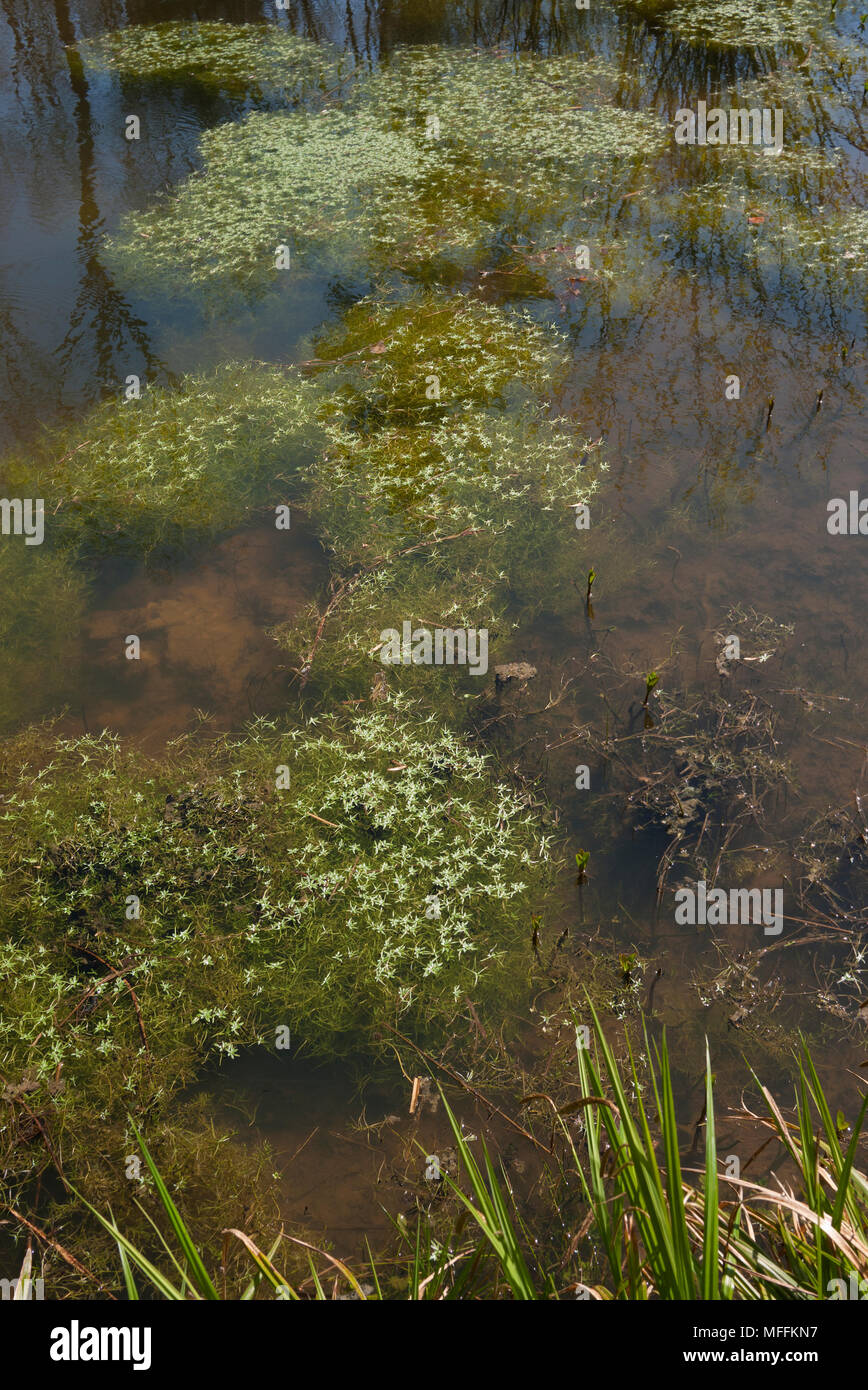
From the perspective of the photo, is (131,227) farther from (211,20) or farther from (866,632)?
(866,632)

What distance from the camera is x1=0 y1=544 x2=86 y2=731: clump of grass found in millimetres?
3451

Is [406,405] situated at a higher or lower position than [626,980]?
higher

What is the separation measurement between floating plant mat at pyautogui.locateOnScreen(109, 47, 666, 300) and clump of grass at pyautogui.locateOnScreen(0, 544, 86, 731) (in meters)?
2.36

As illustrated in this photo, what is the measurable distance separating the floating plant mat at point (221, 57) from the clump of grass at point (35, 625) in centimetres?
509

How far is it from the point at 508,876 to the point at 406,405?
2.64m

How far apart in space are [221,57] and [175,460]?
17.4ft

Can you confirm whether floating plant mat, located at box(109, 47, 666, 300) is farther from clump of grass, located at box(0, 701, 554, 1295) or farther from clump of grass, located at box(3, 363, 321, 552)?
clump of grass, located at box(0, 701, 554, 1295)

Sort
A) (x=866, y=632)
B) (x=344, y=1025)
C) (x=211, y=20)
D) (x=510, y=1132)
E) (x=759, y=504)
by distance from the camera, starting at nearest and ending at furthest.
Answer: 1. (x=510, y=1132)
2. (x=344, y=1025)
3. (x=866, y=632)
4. (x=759, y=504)
5. (x=211, y=20)

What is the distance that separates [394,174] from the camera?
20.0 ft

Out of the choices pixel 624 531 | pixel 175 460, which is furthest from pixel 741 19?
pixel 175 460

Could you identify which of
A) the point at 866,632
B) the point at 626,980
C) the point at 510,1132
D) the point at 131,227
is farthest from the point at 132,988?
the point at 131,227

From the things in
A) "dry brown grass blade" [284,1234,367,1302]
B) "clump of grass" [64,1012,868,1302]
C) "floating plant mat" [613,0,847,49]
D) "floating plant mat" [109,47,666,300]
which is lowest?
"dry brown grass blade" [284,1234,367,1302]

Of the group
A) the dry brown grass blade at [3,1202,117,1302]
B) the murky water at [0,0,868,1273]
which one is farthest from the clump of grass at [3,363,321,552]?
the dry brown grass blade at [3,1202,117,1302]

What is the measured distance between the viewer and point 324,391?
4.59m
